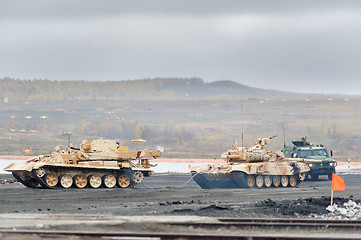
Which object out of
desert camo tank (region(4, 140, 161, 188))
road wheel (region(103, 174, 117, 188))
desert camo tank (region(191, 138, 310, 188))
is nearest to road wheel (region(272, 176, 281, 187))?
desert camo tank (region(191, 138, 310, 188))

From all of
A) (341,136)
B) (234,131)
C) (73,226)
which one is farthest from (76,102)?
(73,226)

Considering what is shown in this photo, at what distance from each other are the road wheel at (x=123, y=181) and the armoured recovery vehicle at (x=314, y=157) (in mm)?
12535

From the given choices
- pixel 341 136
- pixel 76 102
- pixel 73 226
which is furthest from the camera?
pixel 76 102

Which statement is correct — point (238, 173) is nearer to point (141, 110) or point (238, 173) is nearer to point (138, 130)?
point (138, 130)

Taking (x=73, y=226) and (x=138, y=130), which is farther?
(x=138, y=130)

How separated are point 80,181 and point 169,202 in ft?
31.8

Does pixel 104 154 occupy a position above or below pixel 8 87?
below

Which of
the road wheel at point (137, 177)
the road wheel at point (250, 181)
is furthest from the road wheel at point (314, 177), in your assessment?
the road wheel at point (137, 177)

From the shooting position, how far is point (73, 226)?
19.2 metres

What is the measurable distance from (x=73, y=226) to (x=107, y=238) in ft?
9.55

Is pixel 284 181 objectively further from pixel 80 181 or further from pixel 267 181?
pixel 80 181

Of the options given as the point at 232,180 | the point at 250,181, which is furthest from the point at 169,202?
the point at 250,181

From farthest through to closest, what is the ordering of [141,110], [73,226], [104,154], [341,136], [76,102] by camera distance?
[76,102]
[141,110]
[341,136]
[104,154]
[73,226]

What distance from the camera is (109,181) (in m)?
37.5
